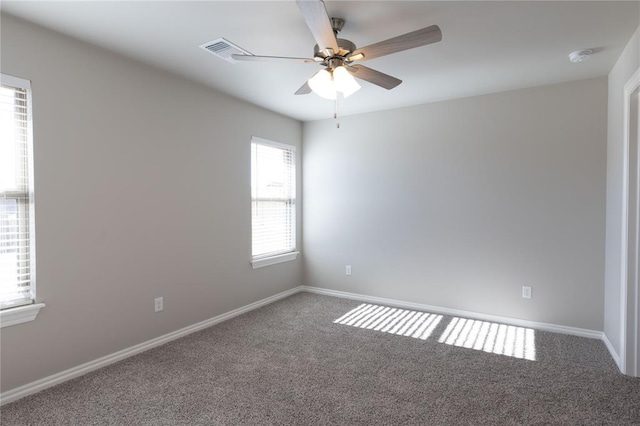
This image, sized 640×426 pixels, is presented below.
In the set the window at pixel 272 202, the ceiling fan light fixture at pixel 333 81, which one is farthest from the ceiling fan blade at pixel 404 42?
the window at pixel 272 202

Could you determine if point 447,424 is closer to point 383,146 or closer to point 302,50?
point 302,50

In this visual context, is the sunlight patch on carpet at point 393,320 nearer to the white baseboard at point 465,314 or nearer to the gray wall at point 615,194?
the white baseboard at point 465,314

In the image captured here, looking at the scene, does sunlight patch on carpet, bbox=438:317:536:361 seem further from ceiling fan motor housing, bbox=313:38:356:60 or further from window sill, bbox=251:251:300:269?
ceiling fan motor housing, bbox=313:38:356:60

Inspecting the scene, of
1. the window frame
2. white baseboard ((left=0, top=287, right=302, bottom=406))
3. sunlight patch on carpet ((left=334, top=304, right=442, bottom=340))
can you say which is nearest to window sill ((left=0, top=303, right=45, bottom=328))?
the window frame

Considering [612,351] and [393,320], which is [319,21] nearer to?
[393,320]

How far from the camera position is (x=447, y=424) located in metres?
2.00

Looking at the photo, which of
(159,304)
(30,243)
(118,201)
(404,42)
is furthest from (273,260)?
A: (404,42)

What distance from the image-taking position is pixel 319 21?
1.73 meters

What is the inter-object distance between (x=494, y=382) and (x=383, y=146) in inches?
109

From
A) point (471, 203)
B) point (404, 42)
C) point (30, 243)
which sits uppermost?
point (404, 42)

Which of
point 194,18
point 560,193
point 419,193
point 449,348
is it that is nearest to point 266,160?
point 419,193

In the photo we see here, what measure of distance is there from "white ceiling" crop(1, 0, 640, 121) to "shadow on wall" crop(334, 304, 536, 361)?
2.39 m

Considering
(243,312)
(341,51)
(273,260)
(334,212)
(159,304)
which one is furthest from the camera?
(334,212)

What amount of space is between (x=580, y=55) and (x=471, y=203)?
5.31ft
